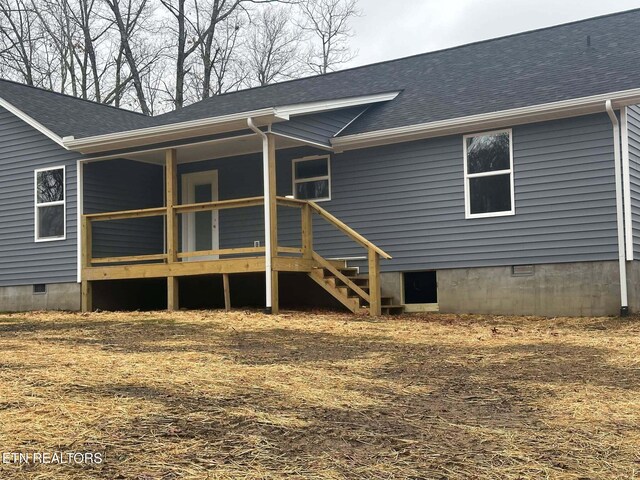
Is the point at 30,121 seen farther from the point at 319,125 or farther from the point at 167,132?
the point at 319,125

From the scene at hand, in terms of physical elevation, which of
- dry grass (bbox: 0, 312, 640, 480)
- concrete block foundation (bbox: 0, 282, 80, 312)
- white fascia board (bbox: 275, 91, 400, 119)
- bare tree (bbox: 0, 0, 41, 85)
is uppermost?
bare tree (bbox: 0, 0, 41, 85)

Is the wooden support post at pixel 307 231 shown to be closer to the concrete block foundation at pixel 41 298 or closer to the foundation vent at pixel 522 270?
the foundation vent at pixel 522 270

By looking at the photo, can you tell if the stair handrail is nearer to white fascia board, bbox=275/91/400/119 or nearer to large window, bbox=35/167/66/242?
white fascia board, bbox=275/91/400/119

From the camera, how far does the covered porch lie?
12.7 m

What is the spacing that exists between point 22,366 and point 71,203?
30.2ft

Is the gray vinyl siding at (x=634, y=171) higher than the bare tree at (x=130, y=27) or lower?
lower

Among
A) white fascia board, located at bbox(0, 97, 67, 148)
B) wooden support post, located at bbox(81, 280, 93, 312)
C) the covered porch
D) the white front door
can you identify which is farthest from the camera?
the white front door

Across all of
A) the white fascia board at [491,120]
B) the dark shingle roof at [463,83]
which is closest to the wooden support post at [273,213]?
the dark shingle roof at [463,83]

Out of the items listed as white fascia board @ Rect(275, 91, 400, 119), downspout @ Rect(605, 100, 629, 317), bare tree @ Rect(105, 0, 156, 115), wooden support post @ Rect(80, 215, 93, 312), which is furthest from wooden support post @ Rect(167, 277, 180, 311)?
bare tree @ Rect(105, 0, 156, 115)

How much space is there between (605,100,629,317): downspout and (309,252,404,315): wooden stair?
3586 mm

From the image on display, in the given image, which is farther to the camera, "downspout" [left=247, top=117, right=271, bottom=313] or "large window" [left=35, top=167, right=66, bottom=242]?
"large window" [left=35, top=167, right=66, bottom=242]

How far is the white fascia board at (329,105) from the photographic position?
12.3 meters

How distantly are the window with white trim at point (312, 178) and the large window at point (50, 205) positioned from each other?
178 inches

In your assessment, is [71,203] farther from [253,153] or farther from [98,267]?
[253,153]
